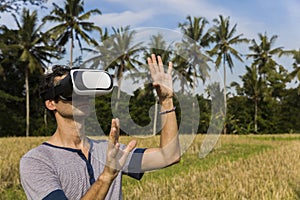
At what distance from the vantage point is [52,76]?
1823 mm

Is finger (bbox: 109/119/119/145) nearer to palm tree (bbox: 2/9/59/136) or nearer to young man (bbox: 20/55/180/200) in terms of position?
young man (bbox: 20/55/180/200)

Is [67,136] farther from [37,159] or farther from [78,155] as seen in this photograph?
[37,159]

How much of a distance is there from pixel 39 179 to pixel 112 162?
35cm

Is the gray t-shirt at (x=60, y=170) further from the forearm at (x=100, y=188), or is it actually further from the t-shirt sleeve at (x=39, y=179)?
the forearm at (x=100, y=188)

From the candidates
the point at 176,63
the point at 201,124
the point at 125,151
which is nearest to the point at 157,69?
the point at 176,63

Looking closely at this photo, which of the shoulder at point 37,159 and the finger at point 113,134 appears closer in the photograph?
the finger at point 113,134

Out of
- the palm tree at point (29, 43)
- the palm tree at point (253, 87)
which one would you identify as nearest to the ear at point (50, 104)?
the palm tree at point (29, 43)

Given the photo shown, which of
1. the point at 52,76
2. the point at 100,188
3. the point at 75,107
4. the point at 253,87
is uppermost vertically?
the point at 253,87

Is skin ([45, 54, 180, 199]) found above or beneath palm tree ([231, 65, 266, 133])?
beneath

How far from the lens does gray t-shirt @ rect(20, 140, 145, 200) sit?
5.40ft

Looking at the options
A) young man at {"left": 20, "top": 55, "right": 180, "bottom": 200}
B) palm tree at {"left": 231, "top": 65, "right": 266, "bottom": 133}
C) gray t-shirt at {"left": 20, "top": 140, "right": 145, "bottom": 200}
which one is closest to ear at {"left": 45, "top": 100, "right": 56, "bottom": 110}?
young man at {"left": 20, "top": 55, "right": 180, "bottom": 200}

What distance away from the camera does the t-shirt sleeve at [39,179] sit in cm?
161

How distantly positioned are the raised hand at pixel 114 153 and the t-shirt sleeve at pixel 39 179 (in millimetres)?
229

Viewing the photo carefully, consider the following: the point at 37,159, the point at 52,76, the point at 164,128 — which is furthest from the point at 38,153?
the point at 164,128
